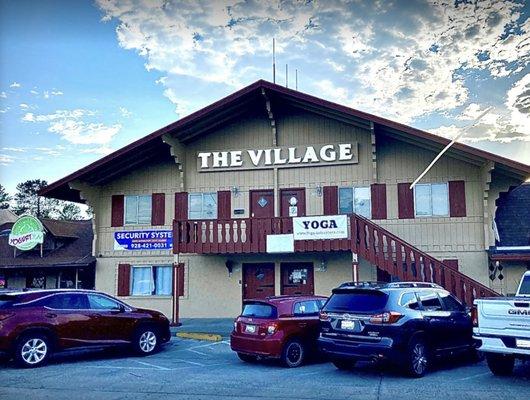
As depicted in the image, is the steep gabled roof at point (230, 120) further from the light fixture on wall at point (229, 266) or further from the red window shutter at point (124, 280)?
the light fixture on wall at point (229, 266)

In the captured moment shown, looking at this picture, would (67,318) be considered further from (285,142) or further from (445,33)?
(285,142)

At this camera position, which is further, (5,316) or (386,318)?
(5,316)

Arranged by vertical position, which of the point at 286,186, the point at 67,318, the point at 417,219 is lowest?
the point at 67,318

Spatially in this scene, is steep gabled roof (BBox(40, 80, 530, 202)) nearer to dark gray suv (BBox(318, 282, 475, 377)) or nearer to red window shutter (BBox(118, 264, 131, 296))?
red window shutter (BBox(118, 264, 131, 296))

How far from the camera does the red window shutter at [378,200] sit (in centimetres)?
1967

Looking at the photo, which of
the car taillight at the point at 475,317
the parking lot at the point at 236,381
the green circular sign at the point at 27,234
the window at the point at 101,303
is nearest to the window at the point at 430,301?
the car taillight at the point at 475,317

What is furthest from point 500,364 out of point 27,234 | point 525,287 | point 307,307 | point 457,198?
point 27,234

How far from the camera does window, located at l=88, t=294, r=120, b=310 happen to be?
41.8ft

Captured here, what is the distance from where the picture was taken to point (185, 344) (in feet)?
49.3

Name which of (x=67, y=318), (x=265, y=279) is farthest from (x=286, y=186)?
(x=67, y=318)

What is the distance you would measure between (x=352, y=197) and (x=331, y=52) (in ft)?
27.3

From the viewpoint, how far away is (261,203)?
20.7 m

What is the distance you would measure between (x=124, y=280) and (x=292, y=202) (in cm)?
698

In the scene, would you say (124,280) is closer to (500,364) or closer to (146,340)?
(146,340)
